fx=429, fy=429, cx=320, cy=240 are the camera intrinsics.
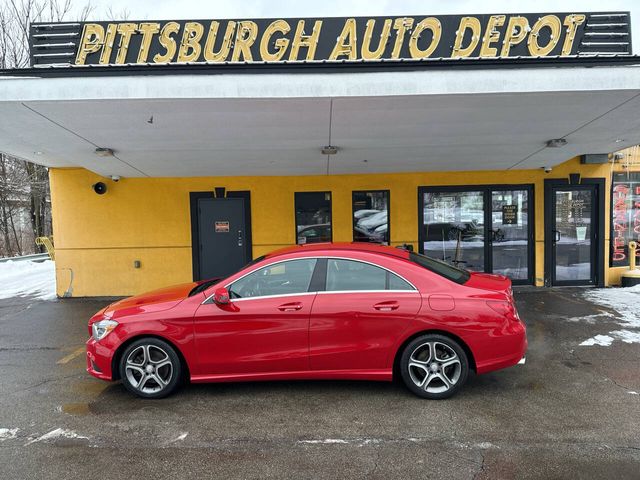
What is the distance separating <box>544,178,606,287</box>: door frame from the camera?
9.57m

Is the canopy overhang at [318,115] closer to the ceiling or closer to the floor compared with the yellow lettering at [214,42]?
closer to the floor

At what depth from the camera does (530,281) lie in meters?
9.74

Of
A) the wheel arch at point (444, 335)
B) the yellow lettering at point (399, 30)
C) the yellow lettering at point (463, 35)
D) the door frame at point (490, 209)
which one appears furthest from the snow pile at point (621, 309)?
the yellow lettering at point (399, 30)

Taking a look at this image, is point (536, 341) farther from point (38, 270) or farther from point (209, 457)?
point (38, 270)

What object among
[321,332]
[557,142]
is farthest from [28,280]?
[557,142]

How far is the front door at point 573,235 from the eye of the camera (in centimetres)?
966

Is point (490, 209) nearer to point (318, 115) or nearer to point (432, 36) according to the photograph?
point (432, 36)

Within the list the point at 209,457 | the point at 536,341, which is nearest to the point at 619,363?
the point at 536,341

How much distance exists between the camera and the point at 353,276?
412cm

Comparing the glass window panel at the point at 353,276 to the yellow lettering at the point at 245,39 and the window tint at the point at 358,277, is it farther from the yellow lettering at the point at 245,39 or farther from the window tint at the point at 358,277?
the yellow lettering at the point at 245,39

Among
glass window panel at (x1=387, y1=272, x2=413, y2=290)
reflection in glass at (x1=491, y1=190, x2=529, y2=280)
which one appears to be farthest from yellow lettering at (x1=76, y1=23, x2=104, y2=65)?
reflection in glass at (x1=491, y1=190, x2=529, y2=280)

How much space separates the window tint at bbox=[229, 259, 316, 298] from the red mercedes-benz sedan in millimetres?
10

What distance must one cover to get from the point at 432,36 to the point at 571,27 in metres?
1.85

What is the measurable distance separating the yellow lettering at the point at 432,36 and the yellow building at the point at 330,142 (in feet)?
0.08
